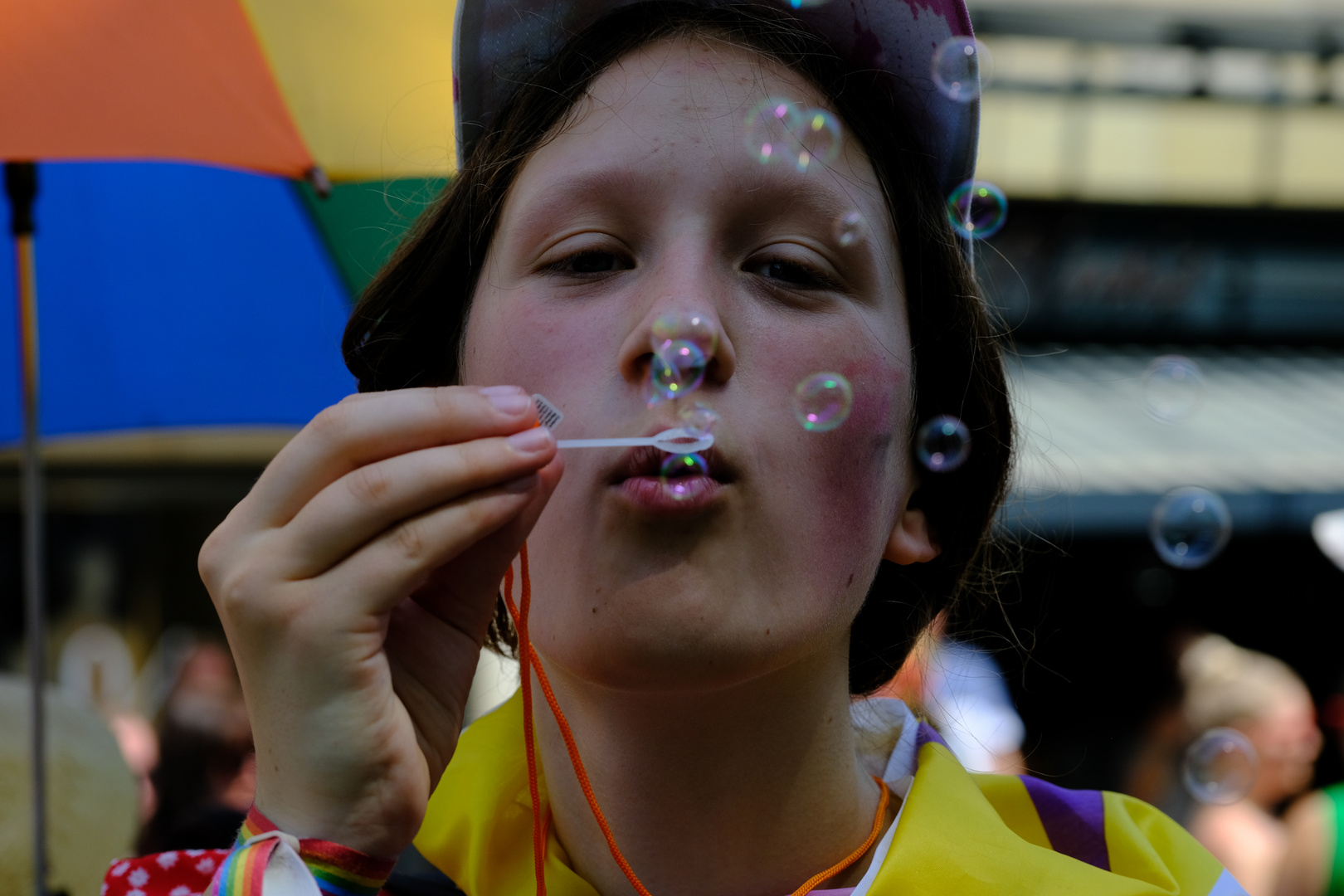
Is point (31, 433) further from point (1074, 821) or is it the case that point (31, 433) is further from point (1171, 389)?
point (1171, 389)

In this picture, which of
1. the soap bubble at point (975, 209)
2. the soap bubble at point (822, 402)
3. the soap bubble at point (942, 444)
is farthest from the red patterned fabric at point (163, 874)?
the soap bubble at point (975, 209)

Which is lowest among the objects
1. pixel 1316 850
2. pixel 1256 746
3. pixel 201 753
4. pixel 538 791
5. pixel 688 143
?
pixel 201 753

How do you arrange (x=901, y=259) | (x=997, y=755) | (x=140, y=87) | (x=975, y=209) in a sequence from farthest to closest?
(x=997, y=755), (x=140, y=87), (x=975, y=209), (x=901, y=259)

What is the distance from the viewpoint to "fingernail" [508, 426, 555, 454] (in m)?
1.12

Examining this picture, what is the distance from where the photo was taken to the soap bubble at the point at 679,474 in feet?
4.00

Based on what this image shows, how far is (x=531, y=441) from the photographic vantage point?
1.12m

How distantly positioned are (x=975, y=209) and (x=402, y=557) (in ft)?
4.11

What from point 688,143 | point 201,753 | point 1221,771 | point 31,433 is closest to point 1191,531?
point 1221,771

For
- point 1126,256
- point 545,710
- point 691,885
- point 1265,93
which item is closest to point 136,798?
point 545,710

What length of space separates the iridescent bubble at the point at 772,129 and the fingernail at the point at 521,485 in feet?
1.54

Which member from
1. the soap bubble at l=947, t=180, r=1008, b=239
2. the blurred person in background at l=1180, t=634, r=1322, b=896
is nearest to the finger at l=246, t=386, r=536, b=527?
the soap bubble at l=947, t=180, r=1008, b=239

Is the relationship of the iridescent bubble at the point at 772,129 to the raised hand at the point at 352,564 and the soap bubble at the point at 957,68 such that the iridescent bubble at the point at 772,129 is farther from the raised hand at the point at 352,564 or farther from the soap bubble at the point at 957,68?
the raised hand at the point at 352,564

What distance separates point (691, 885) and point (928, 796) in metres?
0.31

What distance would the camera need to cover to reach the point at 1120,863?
1.57m
